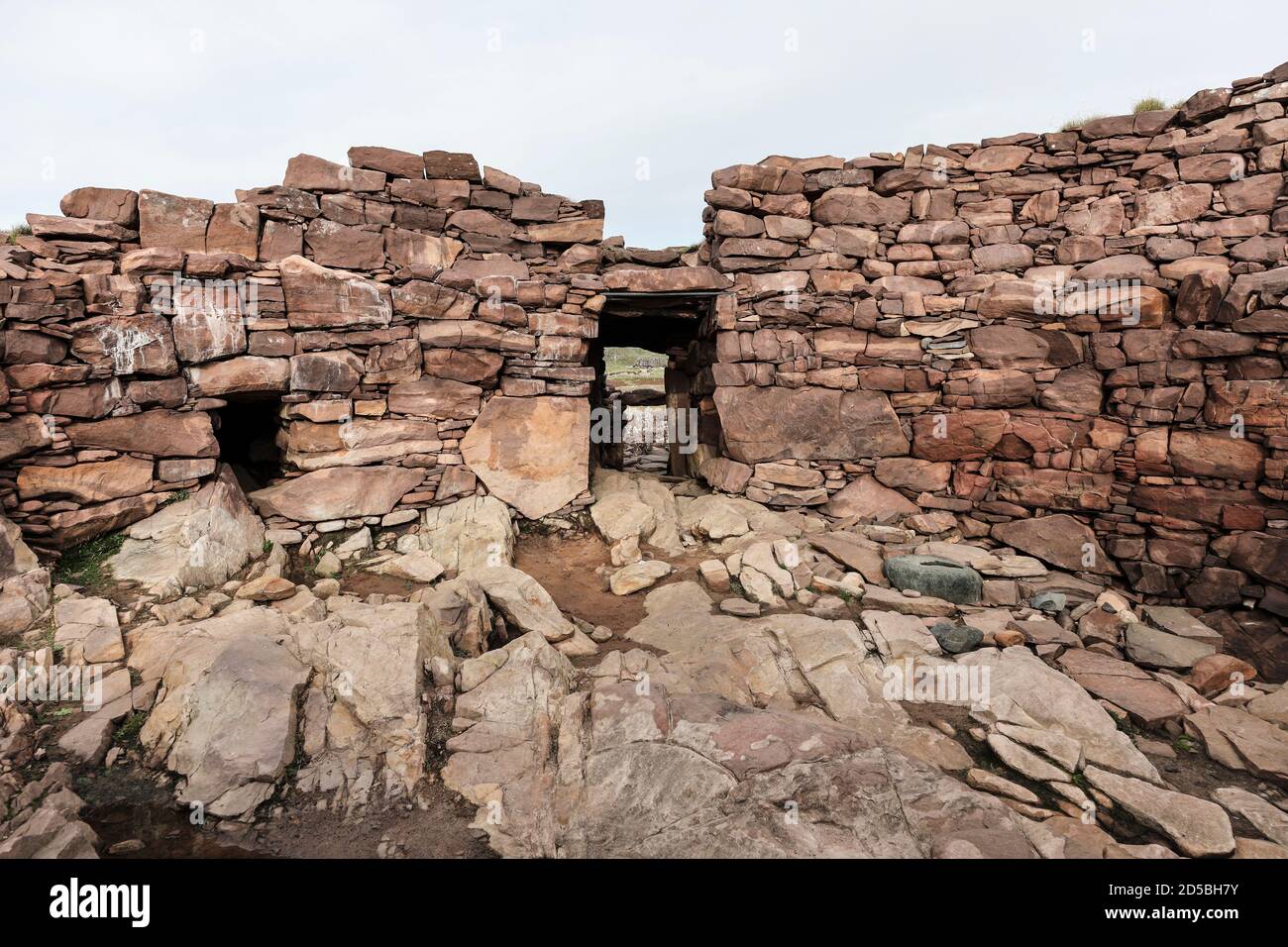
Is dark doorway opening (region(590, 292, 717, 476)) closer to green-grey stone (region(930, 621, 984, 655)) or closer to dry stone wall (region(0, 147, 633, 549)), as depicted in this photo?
dry stone wall (region(0, 147, 633, 549))

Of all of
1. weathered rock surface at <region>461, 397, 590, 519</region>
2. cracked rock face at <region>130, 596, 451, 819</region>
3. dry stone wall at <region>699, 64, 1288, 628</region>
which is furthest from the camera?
weathered rock surface at <region>461, 397, 590, 519</region>

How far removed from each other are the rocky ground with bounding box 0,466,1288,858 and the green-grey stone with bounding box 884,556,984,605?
1.3 inches

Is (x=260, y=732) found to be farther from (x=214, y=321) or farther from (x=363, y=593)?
(x=214, y=321)

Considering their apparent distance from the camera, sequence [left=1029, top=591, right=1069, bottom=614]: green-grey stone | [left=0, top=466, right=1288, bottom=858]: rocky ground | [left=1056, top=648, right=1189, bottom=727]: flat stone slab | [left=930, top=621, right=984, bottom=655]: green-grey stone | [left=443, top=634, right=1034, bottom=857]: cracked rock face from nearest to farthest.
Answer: [left=443, top=634, right=1034, bottom=857]: cracked rock face
[left=0, top=466, right=1288, bottom=858]: rocky ground
[left=1056, top=648, right=1189, bottom=727]: flat stone slab
[left=930, top=621, right=984, bottom=655]: green-grey stone
[left=1029, top=591, right=1069, bottom=614]: green-grey stone

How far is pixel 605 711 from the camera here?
4.56 meters

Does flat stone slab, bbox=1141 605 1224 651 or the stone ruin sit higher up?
the stone ruin

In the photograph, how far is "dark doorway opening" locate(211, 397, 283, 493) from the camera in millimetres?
8273

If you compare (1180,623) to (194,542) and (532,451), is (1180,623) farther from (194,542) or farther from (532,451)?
(194,542)

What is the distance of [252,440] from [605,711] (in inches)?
287

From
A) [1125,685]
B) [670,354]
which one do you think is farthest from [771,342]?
[1125,685]

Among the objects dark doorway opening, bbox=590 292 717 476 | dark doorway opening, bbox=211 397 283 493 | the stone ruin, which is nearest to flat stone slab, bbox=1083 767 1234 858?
the stone ruin

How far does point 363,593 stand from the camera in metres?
6.41

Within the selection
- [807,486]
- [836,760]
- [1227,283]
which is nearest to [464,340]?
[807,486]
